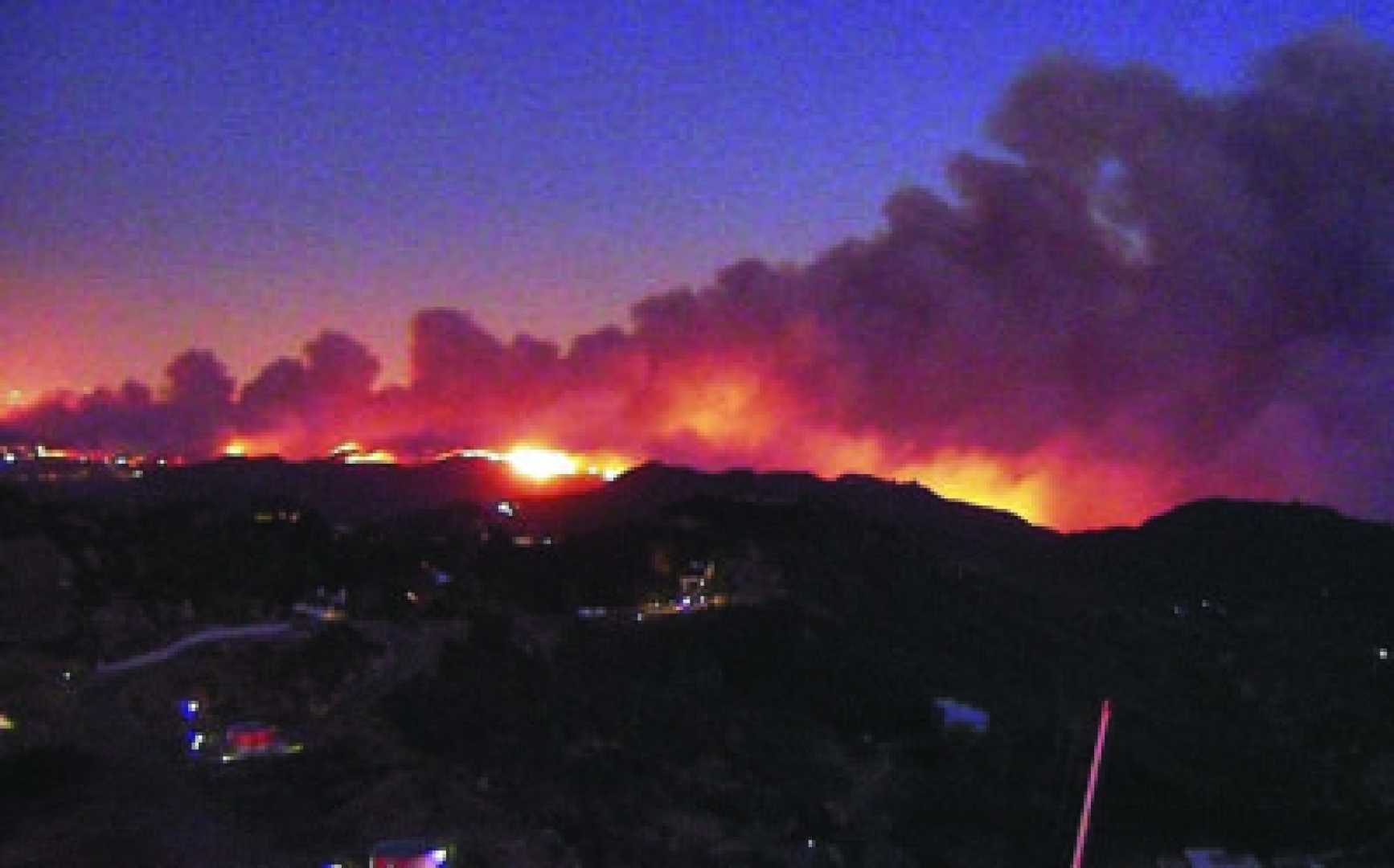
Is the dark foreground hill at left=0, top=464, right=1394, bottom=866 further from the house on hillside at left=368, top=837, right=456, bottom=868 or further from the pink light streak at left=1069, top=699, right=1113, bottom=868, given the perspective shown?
the house on hillside at left=368, top=837, right=456, bottom=868

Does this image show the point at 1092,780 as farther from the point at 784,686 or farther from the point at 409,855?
the point at 784,686

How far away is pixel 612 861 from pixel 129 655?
11955mm

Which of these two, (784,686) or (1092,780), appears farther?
(784,686)

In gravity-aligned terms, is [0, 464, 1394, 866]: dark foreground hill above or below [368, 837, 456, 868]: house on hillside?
above

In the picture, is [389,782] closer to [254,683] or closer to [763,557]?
[254,683]

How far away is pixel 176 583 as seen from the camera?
31.4m

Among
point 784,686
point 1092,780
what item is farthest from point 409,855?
point 784,686

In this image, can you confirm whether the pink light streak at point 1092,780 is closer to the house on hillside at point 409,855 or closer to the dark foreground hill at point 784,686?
the dark foreground hill at point 784,686

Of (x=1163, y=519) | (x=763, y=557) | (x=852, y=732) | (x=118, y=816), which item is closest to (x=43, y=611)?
(x=118, y=816)

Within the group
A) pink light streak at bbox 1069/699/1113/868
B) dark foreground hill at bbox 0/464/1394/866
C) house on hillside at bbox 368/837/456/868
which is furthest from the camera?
dark foreground hill at bbox 0/464/1394/866

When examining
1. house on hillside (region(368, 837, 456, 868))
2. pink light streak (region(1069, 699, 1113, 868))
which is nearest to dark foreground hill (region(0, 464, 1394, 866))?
pink light streak (region(1069, 699, 1113, 868))

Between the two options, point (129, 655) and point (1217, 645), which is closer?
point (129, 655)

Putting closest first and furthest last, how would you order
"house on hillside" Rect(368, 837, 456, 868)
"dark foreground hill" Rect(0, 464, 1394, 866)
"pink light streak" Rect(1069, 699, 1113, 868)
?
"house on hillside" Rect(368, 837, 456, 868), "pink light streak" Rect(1069, 699, 1113, 868), "dark foreground hill" Rect(0, 464, 1394, 866)

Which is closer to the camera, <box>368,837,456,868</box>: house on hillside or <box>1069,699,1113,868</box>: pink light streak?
<box>368,837,456,868</box>: house on hillside
